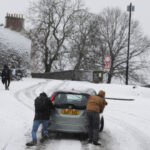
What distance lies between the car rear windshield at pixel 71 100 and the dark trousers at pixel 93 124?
0.47 meters

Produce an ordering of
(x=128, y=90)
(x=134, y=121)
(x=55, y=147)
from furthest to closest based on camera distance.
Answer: (x=128, y=90)
(x=134, y=121)
(x=55, y=147)

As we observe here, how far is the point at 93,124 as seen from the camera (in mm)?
9398

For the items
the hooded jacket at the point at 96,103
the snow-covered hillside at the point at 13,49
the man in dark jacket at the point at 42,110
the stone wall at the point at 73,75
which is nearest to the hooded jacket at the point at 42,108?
the man in dark jacket at the point at 42,110

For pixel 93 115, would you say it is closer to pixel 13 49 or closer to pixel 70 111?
pixel 70 111

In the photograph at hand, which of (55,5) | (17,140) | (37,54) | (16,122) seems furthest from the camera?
(37,54)

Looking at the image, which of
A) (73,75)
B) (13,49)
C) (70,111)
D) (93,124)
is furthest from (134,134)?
(73,75)

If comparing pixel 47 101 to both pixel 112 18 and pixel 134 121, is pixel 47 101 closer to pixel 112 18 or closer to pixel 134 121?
pixel 134 121

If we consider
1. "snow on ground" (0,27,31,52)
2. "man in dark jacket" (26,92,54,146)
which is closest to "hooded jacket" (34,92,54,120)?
"man in dark jacket" (26,92,54,146)

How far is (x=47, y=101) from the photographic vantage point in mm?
9297

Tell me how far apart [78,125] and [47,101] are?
114 cm

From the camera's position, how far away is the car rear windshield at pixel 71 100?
981 cm

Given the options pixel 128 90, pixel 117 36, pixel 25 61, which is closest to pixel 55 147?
pixel 128 90

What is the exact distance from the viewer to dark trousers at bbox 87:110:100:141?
9352 millimetres

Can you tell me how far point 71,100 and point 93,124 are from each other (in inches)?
47.7
